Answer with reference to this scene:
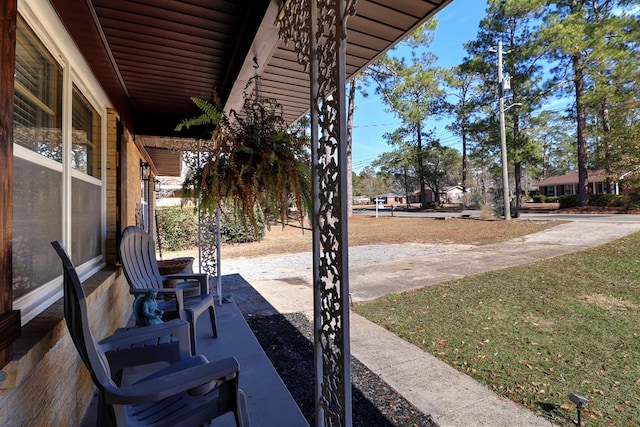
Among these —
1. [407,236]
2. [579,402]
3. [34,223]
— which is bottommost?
[579,402]

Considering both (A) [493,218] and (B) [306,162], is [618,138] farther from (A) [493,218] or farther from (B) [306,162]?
(B) [306,162]

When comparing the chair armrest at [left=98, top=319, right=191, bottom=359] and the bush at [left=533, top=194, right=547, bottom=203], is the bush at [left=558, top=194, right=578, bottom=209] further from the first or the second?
the chair armrest at [left=98, top=319, right=191, bottom=359]

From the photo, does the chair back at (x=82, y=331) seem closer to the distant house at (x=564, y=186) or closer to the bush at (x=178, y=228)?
the bush at (x=178, y=228)

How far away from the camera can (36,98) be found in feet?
5.42

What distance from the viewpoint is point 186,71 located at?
2830 mm

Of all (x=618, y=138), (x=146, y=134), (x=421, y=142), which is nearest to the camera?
(x=146, y=134)

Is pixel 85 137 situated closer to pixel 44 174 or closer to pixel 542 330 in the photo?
pixel 44 174

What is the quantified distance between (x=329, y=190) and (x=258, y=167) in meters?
0.52

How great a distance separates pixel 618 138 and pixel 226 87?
19345 millimetres

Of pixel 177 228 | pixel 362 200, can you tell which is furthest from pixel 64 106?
pixel 362 200

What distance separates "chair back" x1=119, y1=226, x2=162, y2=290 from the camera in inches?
111

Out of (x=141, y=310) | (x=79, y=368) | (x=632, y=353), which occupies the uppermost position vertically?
(x=141, y=310)

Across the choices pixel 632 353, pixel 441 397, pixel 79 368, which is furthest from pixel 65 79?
pixel 632 353

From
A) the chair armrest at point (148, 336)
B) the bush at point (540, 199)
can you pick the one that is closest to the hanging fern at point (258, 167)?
the chair armrest at point (148, 336)
